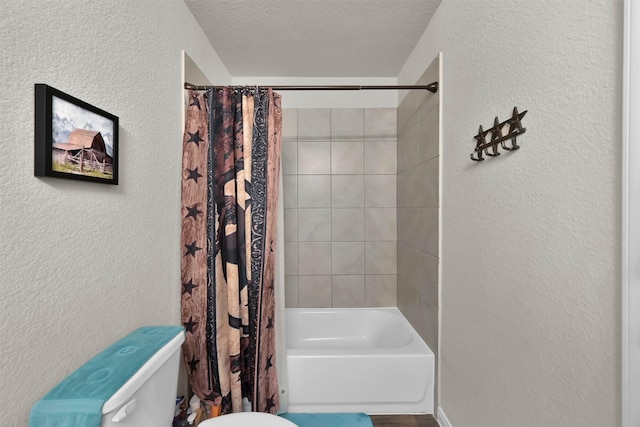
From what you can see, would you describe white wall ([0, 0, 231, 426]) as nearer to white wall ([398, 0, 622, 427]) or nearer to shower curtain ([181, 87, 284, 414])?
shower curtain ([181, 87, 284, 414])

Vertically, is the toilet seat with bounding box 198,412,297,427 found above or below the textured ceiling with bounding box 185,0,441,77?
below

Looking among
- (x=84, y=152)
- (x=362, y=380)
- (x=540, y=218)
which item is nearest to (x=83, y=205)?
(x=84, y=152)

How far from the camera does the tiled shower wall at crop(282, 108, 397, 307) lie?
2736 millimetres

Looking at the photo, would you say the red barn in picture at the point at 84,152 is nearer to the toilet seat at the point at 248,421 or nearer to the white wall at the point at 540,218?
the toilet seat at the point at 248,421

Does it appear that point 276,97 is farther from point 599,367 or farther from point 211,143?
point 599,367

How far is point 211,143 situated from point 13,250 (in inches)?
39.4

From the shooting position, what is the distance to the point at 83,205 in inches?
38.1

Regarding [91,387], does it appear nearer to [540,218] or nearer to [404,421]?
[540,218]

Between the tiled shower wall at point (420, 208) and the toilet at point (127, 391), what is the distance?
1180 mm

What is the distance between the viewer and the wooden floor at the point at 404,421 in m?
1.80

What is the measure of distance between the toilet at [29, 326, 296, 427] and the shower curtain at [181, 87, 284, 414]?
1.33 ft

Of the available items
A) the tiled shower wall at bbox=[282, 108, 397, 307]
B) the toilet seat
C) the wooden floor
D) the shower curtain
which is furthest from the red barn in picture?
the wooden floor

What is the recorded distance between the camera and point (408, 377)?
1.84 meters

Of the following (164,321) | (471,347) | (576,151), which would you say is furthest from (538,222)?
(164,321)
